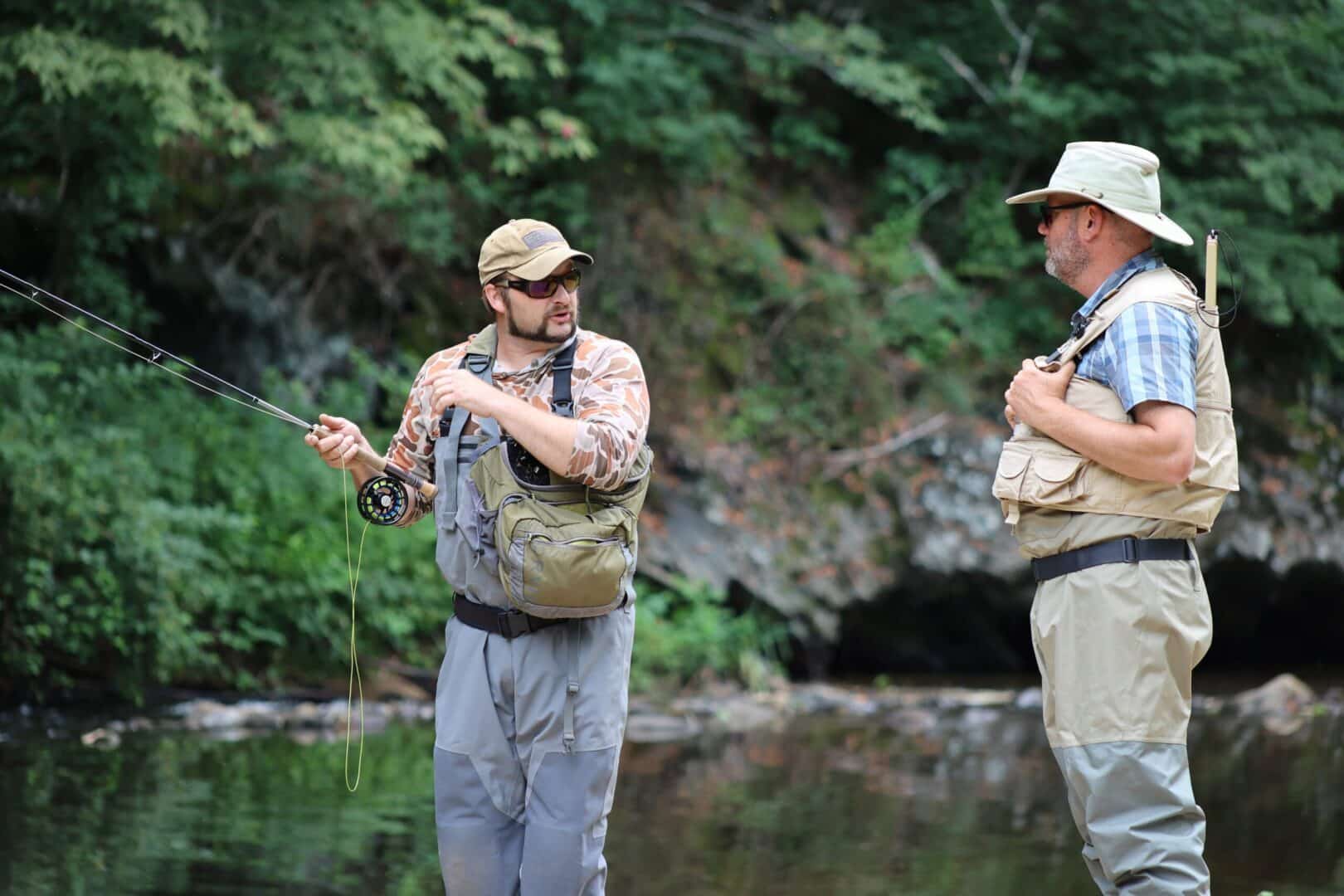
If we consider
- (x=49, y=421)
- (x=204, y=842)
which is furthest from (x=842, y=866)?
(x=49, y=421)

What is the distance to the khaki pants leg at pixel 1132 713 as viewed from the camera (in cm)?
297

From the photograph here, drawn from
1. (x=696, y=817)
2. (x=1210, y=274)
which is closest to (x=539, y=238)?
(x=1210, y=274)

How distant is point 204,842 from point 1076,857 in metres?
3.40

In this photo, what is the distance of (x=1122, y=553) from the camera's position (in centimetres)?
307

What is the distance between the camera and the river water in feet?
17.0

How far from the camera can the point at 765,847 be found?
579cm

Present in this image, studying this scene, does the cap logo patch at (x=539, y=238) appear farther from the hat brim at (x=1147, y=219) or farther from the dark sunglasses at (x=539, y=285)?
the hat brim at (x=1147, y=219)

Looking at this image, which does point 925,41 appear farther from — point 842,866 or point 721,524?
point 842,866

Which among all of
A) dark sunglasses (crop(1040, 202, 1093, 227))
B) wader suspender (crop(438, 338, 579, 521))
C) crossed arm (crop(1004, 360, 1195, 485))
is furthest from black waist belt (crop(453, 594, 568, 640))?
dark sunglasses (crop(1040, 202, 1093, 227))

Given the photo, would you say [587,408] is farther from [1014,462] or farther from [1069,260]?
[1069,260]

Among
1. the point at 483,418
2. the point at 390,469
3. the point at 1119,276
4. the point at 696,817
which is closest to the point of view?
the point at 1119,276

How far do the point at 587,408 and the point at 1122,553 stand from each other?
4.01 feet

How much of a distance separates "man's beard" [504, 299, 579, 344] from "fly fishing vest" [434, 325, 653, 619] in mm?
46

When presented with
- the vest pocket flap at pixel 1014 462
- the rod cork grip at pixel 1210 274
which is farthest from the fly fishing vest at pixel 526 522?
the rod cork grip at pixel 1210 274
